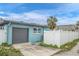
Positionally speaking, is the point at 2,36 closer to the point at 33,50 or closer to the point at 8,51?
the point at 8,51

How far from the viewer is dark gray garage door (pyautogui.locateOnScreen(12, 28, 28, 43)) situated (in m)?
6.45

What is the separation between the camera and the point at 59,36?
6496mm

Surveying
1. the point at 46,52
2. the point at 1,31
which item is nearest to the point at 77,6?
the point at 46,52

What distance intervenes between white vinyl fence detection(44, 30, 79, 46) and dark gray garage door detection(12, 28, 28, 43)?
0.33 m

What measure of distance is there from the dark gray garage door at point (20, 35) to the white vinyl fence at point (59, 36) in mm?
326

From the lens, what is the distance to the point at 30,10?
6.41 m

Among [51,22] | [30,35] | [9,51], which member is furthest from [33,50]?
[51,22]

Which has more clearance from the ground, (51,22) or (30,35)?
(51,22)

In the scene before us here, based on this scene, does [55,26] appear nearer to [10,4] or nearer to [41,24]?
[41,24]

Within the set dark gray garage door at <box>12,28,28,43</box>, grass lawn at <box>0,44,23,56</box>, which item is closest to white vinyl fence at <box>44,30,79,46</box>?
dark gray garage door at <box>12,28,28,43</box>

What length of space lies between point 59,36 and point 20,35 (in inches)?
25.0

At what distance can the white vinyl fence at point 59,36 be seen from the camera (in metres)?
6.46

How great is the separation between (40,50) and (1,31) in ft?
2.29

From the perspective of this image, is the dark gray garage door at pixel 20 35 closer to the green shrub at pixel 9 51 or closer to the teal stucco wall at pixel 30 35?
the teal stucco wall at pixel 30 35
